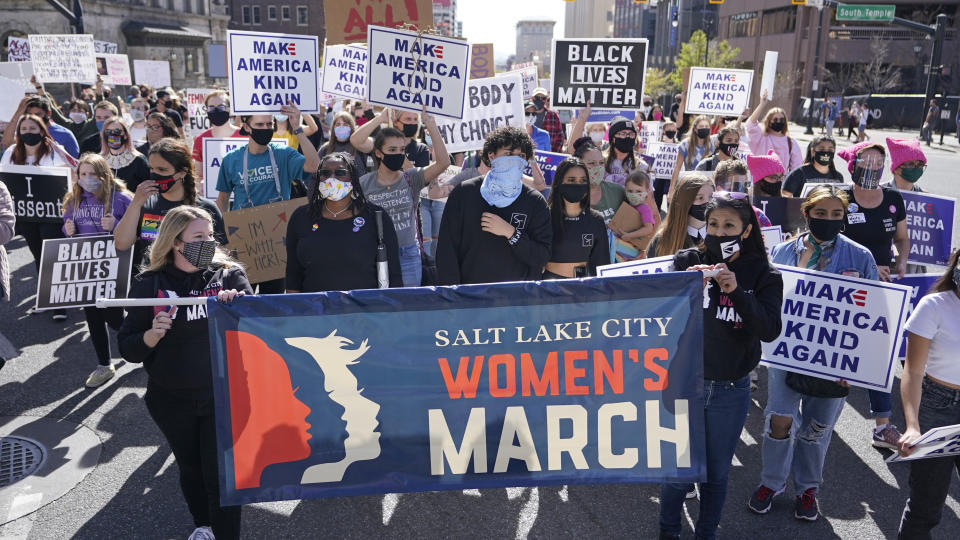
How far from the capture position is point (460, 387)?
349 cm

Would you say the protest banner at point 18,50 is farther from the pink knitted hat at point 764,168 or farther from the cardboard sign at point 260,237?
the pink knitted hat at point 764,168

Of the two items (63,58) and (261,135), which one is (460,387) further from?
(63,58)

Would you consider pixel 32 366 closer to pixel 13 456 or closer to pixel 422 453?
pixel 13 456

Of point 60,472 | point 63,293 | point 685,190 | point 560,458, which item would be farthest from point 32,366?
point 685,190

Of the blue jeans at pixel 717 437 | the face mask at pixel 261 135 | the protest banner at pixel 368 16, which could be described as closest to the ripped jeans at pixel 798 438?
the blue jeans at pixel 717 437

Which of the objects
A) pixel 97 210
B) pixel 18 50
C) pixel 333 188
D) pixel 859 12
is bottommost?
pixel 97 210

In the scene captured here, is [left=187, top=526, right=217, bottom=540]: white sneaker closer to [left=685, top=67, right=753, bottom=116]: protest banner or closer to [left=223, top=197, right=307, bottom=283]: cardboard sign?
[left=223, top=197, right=307, bottom=283]: cardboard sign

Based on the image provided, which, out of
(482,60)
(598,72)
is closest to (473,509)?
(598,72)

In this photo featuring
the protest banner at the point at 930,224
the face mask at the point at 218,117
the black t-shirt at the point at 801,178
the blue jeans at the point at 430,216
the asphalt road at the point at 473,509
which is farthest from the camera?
the face mask at the point at 218,117

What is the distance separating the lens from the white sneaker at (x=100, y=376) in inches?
244

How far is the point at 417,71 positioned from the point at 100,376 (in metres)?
3.83

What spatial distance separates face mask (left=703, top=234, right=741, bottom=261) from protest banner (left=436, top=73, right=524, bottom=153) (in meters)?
4.56

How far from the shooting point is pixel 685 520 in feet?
14.5

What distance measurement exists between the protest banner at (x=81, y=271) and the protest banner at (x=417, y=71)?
2.68m
